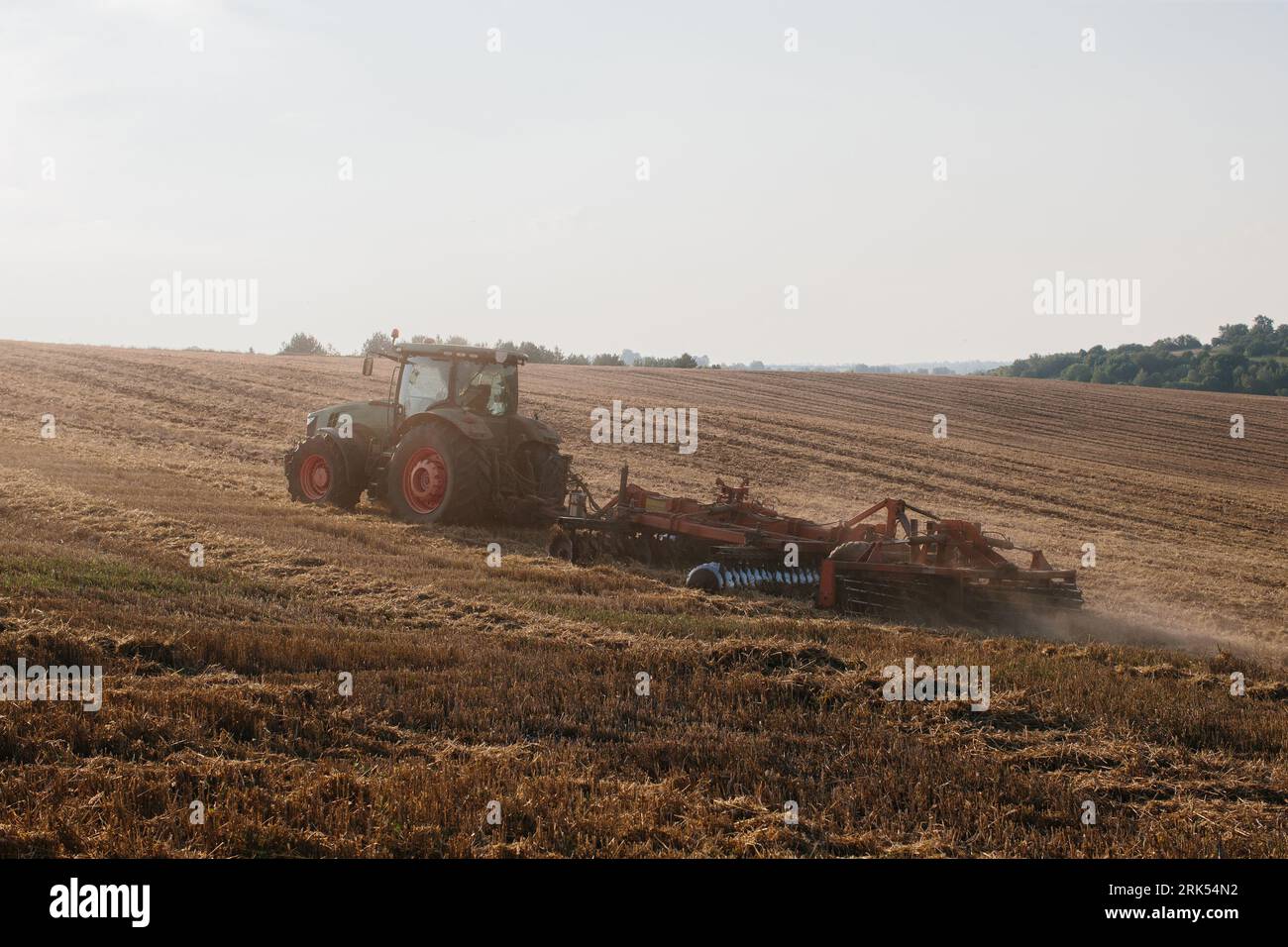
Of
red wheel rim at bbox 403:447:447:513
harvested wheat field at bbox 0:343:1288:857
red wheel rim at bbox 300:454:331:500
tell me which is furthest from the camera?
red wheel rim at bbox 300:454:331:500

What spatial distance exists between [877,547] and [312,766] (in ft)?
18.2

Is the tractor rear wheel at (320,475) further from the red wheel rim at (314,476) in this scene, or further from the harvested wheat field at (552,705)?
the harvested wheat field at (552,705)

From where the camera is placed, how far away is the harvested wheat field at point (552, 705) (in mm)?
4387

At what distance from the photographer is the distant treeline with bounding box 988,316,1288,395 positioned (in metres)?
54.1

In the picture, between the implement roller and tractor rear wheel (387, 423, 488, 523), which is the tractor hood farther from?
the implement roller

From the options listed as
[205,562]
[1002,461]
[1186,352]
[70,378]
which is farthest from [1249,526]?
[1186,352]

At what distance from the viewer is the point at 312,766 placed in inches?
193

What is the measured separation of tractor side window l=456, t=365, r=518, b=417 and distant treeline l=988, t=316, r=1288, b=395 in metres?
47.4

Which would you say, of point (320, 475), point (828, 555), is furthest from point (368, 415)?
point (828, 555)

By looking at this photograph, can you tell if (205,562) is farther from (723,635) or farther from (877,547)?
(877,547)

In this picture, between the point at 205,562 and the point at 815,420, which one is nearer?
the point at 205,562

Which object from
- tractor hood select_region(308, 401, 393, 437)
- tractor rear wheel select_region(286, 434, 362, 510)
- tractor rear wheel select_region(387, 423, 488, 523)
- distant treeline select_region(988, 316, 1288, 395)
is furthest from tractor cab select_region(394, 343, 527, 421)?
distant treeline select_region(988, 316, 1288, 395)

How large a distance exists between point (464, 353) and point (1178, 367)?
175 feet

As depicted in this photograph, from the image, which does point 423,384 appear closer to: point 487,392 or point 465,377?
point 465,377
